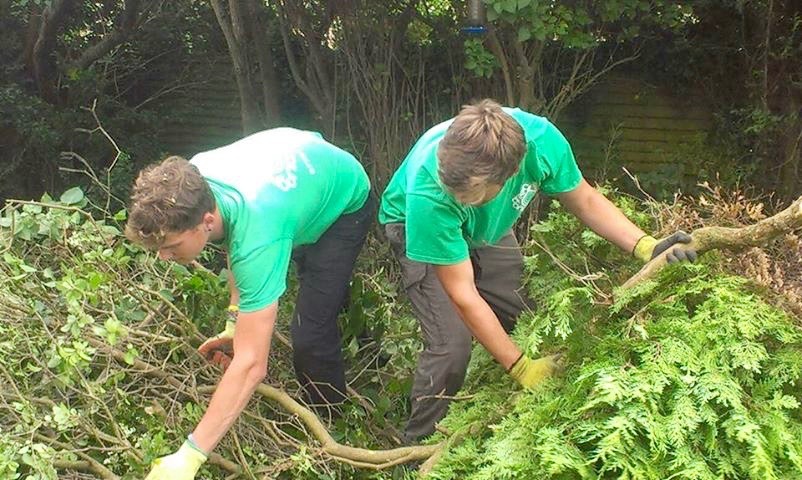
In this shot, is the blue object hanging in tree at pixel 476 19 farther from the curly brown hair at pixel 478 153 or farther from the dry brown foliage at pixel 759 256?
the curly brown hair at pixel 478 153

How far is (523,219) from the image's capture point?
18.2 ft

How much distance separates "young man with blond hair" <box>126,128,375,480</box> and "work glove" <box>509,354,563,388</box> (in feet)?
2.53

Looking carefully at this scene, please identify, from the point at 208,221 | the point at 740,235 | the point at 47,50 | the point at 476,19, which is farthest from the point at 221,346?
the point at 47,50

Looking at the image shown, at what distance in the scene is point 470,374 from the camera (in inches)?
108

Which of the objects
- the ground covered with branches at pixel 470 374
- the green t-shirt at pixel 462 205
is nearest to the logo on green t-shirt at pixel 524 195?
the green t-shirt at pixel 462 205

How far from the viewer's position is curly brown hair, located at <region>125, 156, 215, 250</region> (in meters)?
A: 2.13

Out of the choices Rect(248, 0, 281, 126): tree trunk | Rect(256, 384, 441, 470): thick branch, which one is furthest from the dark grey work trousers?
Rect(248, 0, 281, 126): tree trunk

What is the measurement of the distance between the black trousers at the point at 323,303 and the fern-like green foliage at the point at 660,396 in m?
0.85

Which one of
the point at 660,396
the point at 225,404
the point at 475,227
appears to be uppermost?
the point at 475,227

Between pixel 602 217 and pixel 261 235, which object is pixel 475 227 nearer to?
pixel 602 217

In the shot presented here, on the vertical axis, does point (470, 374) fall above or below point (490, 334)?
below

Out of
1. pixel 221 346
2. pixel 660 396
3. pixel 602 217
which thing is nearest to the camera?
pixel 660 396

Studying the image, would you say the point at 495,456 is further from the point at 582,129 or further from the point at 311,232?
the point at 582,129

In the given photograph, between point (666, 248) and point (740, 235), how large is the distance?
0.72ft
